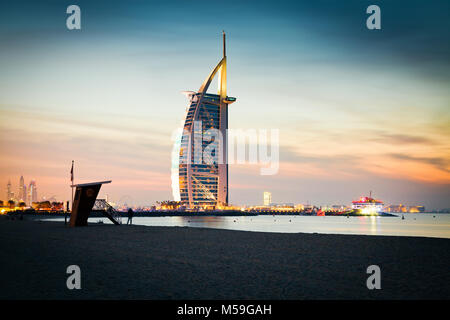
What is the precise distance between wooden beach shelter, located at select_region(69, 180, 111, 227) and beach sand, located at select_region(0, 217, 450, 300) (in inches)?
745

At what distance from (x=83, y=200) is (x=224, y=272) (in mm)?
30314

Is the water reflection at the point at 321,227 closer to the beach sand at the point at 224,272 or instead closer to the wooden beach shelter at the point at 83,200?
the wooden beach shelter at the point at 83,200

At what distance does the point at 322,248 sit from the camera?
2103 cm

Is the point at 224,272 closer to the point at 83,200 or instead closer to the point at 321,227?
the point at 83,200

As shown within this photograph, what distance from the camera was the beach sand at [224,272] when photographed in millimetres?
10141

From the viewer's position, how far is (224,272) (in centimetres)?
1342

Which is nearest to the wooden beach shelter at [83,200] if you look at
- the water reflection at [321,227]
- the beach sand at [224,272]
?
the beach sand at [224,272]

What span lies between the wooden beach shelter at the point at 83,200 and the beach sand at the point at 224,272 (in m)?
18.9

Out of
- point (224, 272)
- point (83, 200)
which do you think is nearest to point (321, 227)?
point (83, 200)

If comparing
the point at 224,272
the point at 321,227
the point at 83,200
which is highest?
the point at 83,200

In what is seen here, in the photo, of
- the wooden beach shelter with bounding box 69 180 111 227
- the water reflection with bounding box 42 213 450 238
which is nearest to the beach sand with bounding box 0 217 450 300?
the wooden beach shelter with bounding box 69 180 111 227
